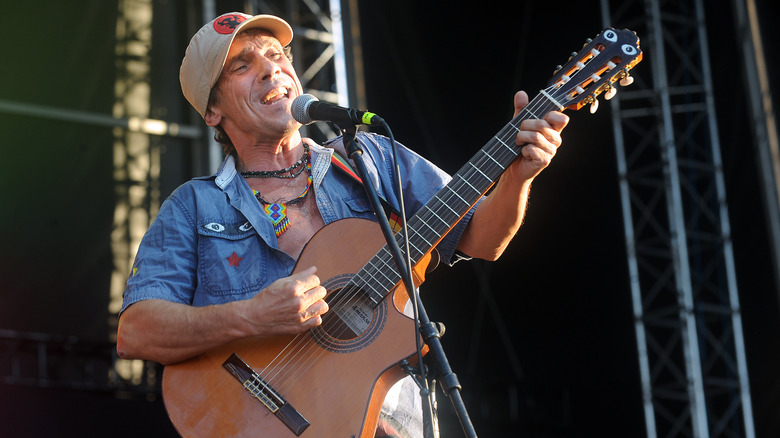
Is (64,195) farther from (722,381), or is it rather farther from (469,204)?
(469,204)

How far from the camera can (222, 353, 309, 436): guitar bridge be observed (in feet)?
7.26

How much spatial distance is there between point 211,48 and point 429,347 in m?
1.33

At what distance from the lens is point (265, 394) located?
7.41ft

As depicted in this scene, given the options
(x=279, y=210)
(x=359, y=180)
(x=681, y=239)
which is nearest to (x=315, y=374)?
(x=279, y=210)

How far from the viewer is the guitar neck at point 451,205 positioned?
2314 mm

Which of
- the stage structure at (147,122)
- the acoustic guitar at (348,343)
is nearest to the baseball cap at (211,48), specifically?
the acoustic guitar at (348,343)

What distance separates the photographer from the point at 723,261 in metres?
7.54

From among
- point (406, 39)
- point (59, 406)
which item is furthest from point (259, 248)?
point (59, 406)

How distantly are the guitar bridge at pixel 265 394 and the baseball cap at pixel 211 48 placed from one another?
3.14 ft

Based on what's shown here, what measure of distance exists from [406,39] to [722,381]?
4.25 meters

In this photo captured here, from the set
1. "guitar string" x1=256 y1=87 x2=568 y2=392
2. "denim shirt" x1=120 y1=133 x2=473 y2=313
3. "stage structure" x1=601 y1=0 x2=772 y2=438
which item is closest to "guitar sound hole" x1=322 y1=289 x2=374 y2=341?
"guitar string" x1=256 y1=87 x2=568 y2=392

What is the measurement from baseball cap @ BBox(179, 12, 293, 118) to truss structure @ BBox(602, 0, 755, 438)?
223 inches

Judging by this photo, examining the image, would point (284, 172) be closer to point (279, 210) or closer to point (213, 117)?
point (279, 210)

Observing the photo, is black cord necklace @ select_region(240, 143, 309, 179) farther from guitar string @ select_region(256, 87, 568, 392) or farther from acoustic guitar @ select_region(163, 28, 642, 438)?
guitar string @ select_region(256, 87, 568, 392)
